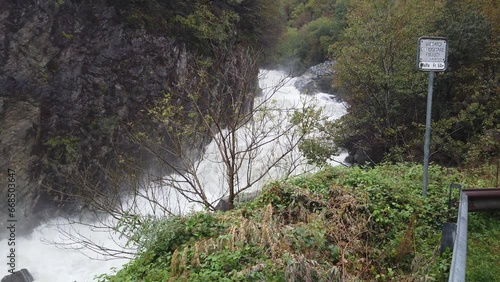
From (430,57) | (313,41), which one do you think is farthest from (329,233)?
(313,41)

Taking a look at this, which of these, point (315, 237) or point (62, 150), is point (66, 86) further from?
point (315, 237)

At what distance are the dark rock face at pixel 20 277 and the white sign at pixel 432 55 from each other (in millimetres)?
11310

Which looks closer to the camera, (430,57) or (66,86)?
(430,57)

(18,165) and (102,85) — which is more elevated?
(102,85)

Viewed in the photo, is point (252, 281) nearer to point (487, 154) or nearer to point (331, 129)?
point (487, 154)

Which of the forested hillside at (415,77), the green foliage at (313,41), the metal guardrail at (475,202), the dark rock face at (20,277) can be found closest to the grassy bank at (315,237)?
the metal guardrail at (475,202)

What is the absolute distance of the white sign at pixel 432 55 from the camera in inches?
204

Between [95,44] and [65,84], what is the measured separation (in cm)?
172

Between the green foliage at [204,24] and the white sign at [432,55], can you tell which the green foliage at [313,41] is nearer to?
the green foliage at [204,24]

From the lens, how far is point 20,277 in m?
11.4

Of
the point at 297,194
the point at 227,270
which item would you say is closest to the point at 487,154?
the point at 297,194

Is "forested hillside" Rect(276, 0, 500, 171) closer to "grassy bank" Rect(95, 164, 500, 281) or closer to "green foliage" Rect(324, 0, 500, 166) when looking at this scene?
"green foliage" Rect(324, 0, 500, 166)

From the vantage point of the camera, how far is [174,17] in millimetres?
16375

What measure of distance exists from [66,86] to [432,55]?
39.9ft
